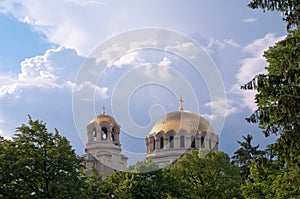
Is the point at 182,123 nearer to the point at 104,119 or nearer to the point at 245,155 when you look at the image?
the point at 104,119

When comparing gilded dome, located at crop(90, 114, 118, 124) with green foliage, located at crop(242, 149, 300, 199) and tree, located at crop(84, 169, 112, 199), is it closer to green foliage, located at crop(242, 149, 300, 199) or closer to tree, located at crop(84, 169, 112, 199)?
tree, located at crop(84, 169, 112, 199)

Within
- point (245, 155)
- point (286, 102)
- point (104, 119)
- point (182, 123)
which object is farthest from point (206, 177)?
point (104, 119)

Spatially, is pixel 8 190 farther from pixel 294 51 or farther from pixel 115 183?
pixel 294 51

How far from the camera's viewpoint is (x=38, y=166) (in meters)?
28.1

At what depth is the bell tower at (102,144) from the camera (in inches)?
2881

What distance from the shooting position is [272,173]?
24.0 m

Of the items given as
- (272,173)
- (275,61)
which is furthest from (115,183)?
(275,61)

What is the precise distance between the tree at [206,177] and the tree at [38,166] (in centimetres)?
1307

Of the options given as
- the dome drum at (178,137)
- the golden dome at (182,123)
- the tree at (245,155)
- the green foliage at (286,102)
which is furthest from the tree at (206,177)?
the golden dome at (182,123)

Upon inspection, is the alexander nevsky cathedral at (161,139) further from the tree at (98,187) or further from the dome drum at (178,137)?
the tree at (98,187)

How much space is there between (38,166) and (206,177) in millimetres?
18006

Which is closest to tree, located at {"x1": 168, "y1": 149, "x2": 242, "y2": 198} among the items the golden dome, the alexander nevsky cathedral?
the alexander nevsky cathedral

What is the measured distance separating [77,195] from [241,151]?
20.4m

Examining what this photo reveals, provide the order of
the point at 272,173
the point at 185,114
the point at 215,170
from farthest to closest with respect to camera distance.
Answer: the point at 185,114, the point at 215,170, the point at 272,173
